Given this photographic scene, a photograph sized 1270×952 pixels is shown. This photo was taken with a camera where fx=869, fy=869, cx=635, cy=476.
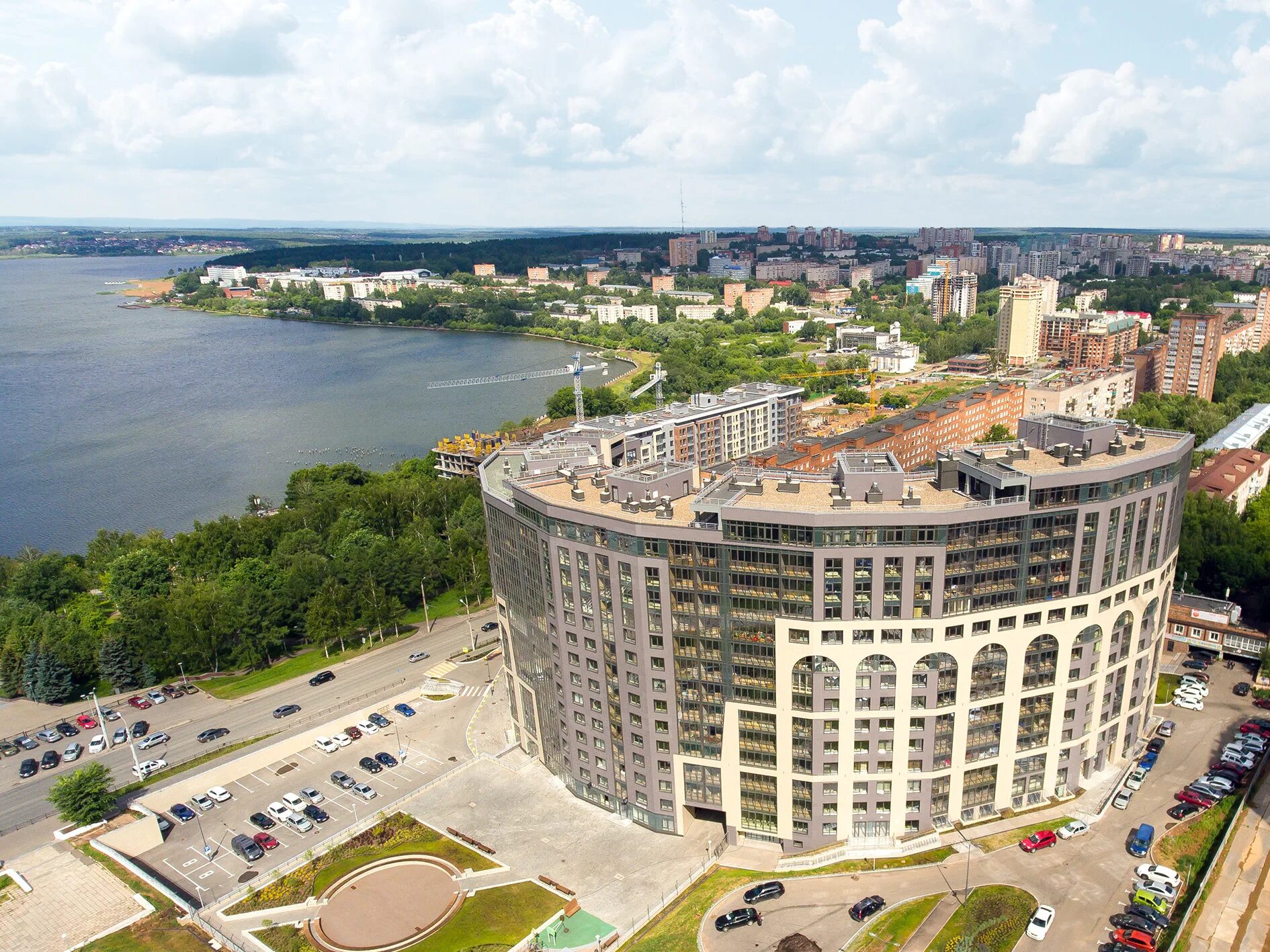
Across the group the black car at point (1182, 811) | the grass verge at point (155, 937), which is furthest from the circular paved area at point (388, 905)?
the black car at point (1182, 811)

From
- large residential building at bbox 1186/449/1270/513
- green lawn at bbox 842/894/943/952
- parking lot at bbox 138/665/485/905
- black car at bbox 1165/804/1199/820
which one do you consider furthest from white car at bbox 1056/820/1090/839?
large residential building at bbox 1186/449/1270/513

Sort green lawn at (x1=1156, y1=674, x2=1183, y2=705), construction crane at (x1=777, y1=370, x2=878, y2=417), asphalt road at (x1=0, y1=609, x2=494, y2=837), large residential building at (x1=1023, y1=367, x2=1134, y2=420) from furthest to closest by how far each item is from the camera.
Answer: construction crane at (x1=777, y1=370, x2=878, y2=417) < large residential building at (x1=1023, y1=367, x2=1134, y2=420) < green lawn at (x1=1156, y1=674, x2=1183, y2=705) < asphalt road at (x1=0, y1=609, x2=494, y2=837)

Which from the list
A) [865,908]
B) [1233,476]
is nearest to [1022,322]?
[1233,476]

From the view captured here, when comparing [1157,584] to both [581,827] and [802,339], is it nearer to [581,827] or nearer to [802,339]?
[581,827]

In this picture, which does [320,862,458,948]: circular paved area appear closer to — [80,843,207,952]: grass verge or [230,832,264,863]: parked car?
[80,843,207,952]: grass verge

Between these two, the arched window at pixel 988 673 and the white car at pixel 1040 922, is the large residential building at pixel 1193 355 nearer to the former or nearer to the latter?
the arched window at pixel 988 673

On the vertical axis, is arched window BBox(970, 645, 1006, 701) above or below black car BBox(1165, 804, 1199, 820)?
above

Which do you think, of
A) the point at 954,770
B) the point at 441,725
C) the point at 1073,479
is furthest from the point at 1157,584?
the point at 441,725

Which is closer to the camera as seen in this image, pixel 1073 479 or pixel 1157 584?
pixel 1073 479
